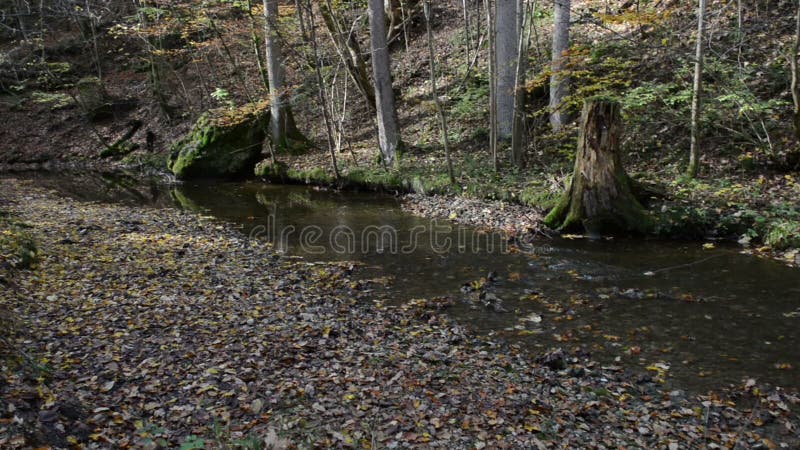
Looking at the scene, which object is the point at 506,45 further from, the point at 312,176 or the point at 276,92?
the point at 276,92

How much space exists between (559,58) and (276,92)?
997cm

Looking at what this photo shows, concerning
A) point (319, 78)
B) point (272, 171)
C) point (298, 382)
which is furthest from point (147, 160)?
point (298, 382)

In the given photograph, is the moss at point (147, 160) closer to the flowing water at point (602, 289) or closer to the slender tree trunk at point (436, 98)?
the flowing water at point (602, 289)

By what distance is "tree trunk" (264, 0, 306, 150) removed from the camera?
1794cm

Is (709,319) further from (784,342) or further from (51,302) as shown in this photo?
(51,302)

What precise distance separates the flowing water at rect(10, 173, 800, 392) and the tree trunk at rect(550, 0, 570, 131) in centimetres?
507

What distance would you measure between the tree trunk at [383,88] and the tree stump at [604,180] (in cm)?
730

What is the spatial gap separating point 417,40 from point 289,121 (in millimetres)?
8011

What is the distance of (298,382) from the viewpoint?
519 cm

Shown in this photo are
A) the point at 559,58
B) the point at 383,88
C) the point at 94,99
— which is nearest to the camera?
the point at 559,58

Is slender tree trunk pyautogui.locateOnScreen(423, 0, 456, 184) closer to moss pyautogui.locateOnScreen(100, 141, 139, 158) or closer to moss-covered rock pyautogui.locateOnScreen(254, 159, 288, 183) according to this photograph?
moss-covered rock pyautogui.locateOnScreen(254, 159, 288, 183)

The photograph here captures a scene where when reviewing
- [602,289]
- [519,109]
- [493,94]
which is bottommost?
[602,289]

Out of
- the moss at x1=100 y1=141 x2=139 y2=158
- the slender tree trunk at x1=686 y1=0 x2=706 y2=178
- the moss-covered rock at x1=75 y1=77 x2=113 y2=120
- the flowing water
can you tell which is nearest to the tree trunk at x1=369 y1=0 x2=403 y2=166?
the flowing water

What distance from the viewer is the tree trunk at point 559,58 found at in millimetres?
13742
